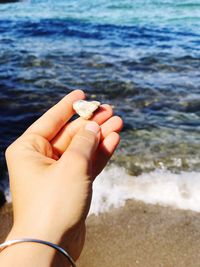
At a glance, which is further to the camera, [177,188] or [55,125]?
[177,188]

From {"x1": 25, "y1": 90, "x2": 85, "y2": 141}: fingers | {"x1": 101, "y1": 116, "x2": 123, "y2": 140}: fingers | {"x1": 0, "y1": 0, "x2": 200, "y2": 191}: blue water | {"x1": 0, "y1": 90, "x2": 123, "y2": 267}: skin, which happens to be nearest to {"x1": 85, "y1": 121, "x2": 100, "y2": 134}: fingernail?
{"x1": 0, "y1": 90, "x2": 123, "y2": 267}: skin

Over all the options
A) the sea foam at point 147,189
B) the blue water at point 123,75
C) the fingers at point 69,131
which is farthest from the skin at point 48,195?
the blue water at point 123,75

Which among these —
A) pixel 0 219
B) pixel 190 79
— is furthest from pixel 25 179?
pixel 190 79

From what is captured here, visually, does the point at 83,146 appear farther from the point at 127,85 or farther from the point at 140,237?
the point at 127,85

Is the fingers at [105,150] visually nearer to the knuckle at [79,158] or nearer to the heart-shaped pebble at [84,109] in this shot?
the heart-shaped pebble at [84,109]

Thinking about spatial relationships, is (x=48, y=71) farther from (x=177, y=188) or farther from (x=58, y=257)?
(x=58, y=257)

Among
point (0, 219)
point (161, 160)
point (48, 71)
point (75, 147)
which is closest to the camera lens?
point (75, 147)

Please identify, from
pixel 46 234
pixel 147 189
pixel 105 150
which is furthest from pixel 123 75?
pixel 46 234
